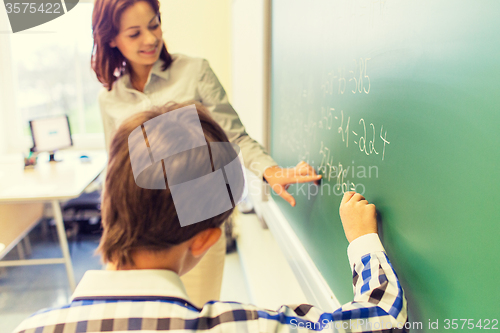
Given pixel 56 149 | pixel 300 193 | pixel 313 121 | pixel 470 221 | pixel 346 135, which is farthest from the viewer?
pixel 56 149

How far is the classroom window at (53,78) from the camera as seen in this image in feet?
10.1

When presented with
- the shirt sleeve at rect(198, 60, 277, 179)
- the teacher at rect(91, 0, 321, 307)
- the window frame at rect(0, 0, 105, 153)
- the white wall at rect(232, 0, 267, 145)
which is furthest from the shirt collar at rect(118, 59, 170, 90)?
the window frame at rect(0, 0, 105, 153)

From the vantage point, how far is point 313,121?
0.97 m

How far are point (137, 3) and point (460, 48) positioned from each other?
901 mm

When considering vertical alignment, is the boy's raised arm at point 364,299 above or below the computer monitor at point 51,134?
above

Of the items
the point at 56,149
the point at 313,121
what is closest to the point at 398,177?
the point at 313,121

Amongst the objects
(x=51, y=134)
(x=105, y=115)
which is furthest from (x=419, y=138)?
(x=51, y=134)

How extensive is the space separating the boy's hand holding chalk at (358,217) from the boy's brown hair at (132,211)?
0.91 feet

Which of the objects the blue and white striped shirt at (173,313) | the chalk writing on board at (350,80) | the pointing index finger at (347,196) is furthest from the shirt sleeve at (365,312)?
the chalk writing on board at (350,80)

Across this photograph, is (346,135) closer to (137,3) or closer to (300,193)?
(300,193)

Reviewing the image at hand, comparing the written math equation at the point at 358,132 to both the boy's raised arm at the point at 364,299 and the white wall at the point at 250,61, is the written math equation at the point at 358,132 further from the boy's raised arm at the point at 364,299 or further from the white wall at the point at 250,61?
the white wall at the point at 250,61

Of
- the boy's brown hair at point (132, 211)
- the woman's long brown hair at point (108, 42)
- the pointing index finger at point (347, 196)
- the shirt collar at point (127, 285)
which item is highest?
the woman's long brown hair at point (108, 42)

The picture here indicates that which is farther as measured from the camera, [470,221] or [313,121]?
[313,121]

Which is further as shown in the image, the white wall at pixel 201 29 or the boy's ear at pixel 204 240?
the white wall at pixel 201 29
